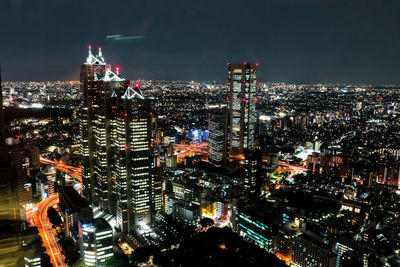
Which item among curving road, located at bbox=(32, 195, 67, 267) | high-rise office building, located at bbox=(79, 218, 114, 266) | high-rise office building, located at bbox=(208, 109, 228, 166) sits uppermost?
high-rise office building, located at bbox=(208, 109, 228, 166)

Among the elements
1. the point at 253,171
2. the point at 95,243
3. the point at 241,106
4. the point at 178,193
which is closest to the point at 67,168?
the point at 178,193

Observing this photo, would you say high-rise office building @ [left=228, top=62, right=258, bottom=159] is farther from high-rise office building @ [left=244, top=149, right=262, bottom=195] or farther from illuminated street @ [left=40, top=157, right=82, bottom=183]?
illuminated street @ [left=40, top=157, right=82, bottom=183]

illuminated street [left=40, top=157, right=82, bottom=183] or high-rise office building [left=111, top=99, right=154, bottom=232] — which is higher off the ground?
high-rise office building [left=111, top=99, right=154, bottom=232]

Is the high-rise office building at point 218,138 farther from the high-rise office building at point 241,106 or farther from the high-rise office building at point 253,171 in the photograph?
the high-rise office building at point 253,171

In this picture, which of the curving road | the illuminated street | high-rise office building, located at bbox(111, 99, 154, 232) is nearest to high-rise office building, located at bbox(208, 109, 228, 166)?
high-rise office building, located at bbox(111, 99, 154, 232)

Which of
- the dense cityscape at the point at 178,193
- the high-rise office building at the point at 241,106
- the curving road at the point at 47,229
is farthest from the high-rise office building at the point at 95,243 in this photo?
the high-rise office building at the point at 241,106
